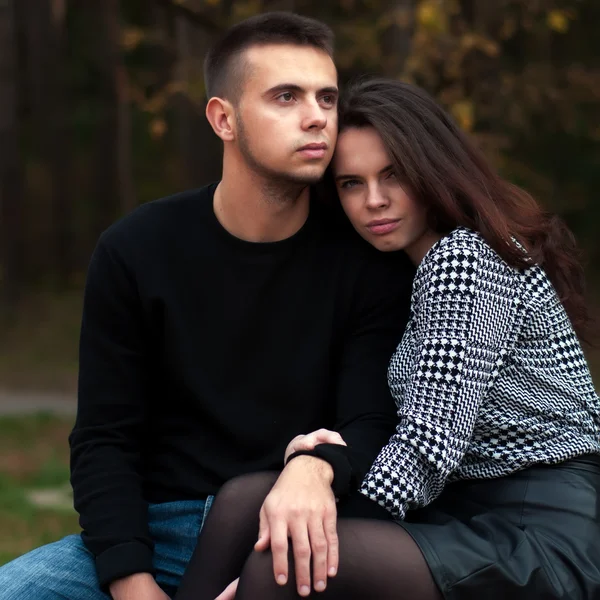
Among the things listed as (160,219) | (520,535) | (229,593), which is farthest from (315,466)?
(160,219)

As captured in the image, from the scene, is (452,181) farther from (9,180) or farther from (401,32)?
(9,180)

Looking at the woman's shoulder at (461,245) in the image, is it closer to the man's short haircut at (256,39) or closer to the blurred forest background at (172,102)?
the man's short haircut at (256,39)

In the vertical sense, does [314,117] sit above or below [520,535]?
above

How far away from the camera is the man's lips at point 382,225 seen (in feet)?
9.87

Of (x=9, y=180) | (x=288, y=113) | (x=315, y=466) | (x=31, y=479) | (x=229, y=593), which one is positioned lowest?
(x=31, y=479)

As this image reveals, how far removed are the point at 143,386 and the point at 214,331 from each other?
10.3 inches

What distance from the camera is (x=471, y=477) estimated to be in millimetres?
2744

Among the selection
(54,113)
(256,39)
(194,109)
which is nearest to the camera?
(256,39)

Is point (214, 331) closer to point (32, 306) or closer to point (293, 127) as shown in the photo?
point (293, 127)

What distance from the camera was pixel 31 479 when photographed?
6.30 meters

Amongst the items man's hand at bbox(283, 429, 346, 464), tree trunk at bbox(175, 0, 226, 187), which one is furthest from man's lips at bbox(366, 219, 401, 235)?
tree trunk at bbox(175, 0, 226, 187)

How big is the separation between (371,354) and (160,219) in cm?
74

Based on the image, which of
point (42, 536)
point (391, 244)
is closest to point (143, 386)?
point (391, 244)

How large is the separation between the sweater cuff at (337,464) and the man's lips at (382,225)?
0.71 meters
